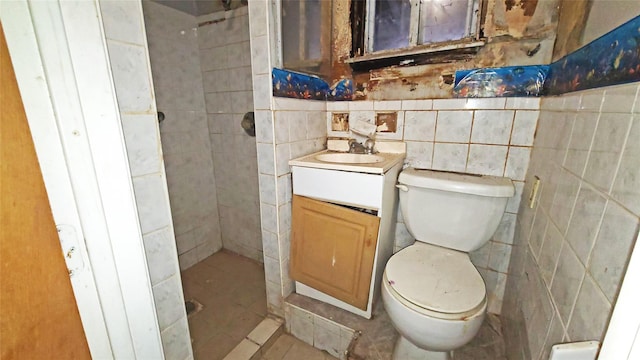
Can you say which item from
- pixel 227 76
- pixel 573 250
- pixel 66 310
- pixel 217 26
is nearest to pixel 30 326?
pixel 66 310

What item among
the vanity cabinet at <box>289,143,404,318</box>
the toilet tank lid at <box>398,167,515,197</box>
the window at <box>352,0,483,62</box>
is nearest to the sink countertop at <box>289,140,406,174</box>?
the vanity cabinet at <box>289,143,404,318</box>

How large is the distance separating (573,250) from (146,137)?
109 centimetres

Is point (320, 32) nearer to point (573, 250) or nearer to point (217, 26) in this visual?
point (217, 26)

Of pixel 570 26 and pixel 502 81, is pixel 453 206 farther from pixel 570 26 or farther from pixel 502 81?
pixel 570 26

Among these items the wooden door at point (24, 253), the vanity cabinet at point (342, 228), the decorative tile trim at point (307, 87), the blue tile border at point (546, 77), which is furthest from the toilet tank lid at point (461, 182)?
the wooden door at point (24, 253)

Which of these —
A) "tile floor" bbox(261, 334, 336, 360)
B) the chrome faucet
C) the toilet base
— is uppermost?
the chrome faucet

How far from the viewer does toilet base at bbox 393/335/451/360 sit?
108cm

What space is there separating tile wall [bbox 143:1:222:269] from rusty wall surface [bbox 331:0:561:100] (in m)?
1.17

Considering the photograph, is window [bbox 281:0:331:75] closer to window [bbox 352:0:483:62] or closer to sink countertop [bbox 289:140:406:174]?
window [bbox 352:0:483:62]

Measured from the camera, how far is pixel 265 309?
5.17 feet

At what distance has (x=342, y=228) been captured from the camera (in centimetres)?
123

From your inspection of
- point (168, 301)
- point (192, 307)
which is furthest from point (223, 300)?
point (168, 301)

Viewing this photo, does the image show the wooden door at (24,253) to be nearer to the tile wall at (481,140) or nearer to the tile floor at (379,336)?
the tile floor at (379,336)

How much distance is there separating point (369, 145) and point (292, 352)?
4.05 ft
